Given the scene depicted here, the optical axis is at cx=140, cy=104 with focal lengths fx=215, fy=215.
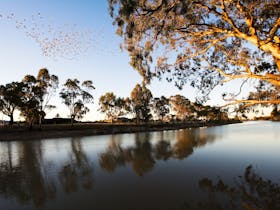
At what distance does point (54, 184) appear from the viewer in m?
7.50

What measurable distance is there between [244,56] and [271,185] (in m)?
5.20

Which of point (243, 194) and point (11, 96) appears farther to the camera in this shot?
point (11, 96)

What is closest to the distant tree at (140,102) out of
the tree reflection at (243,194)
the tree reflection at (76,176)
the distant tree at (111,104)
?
the distant tree at (111,104)

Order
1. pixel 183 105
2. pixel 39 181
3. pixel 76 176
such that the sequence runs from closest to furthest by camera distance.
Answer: pixel 39 181 < pixel 76 176 < pixel 183 105

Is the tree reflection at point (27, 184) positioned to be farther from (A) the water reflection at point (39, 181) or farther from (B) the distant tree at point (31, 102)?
(B) the distant tree at point (31, 102)

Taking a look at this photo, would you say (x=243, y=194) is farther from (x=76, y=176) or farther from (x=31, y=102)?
(x=31, y=102)

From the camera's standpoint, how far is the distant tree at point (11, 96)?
32.6 meters

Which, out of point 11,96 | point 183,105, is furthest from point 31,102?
point 183,105

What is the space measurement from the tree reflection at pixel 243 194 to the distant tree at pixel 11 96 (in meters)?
33.0

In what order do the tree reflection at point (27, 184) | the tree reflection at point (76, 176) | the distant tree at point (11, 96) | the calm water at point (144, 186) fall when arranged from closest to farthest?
the calm water at point (144, 186)
the tree reflection at point (27, 184)
the tree reflection at point (76, 176)
the distant tree at point (11, 96)

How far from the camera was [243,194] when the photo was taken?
5.97m

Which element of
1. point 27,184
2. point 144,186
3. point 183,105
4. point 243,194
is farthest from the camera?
point 183,105

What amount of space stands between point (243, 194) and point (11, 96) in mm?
34879

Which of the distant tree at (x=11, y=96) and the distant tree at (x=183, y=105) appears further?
the distant tree at (x=11, y=96)
